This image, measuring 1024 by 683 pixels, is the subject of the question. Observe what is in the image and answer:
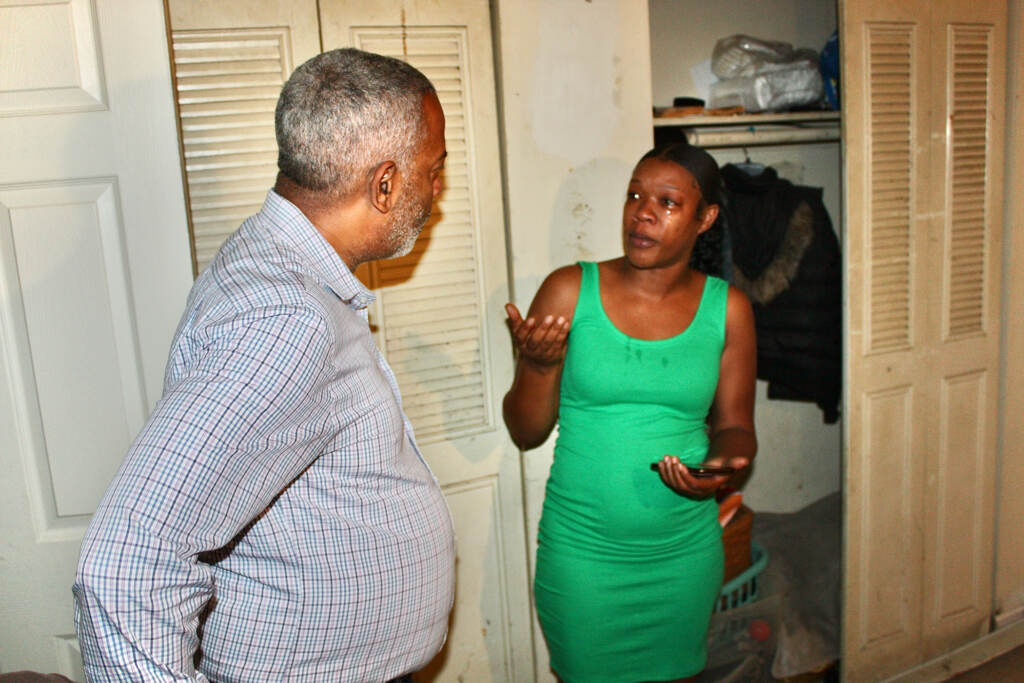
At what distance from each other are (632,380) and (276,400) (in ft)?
3.38

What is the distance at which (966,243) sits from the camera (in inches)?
96.9

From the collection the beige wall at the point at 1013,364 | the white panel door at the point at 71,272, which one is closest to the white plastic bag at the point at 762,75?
the beige wall at the point at 1013,364

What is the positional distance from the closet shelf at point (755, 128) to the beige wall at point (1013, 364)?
54cm

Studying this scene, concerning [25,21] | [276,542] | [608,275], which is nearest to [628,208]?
[608,275]

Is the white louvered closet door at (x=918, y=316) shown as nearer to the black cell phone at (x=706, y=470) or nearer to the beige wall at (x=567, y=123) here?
the beige wall at (x=567, y=123)

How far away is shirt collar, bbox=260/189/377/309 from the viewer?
1.06 metres

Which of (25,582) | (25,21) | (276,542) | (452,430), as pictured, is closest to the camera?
(276,542)

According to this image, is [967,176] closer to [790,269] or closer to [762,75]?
[790,269]

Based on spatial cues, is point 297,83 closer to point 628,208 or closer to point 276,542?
point 276,542

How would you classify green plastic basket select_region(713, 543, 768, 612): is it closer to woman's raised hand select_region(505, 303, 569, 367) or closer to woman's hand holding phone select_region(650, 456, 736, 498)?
woman's hand holding phone select_region(650, 456, 736, 498)

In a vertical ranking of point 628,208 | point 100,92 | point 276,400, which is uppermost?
point 100,92

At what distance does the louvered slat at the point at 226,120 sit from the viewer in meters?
1.70

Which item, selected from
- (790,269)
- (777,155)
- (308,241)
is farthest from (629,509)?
(777,155)

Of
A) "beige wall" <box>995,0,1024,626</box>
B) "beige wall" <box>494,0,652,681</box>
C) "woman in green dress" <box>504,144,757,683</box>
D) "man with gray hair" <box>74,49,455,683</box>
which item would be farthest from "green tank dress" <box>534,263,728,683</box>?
"beige wall" <box>995,0,1024,626</box>
